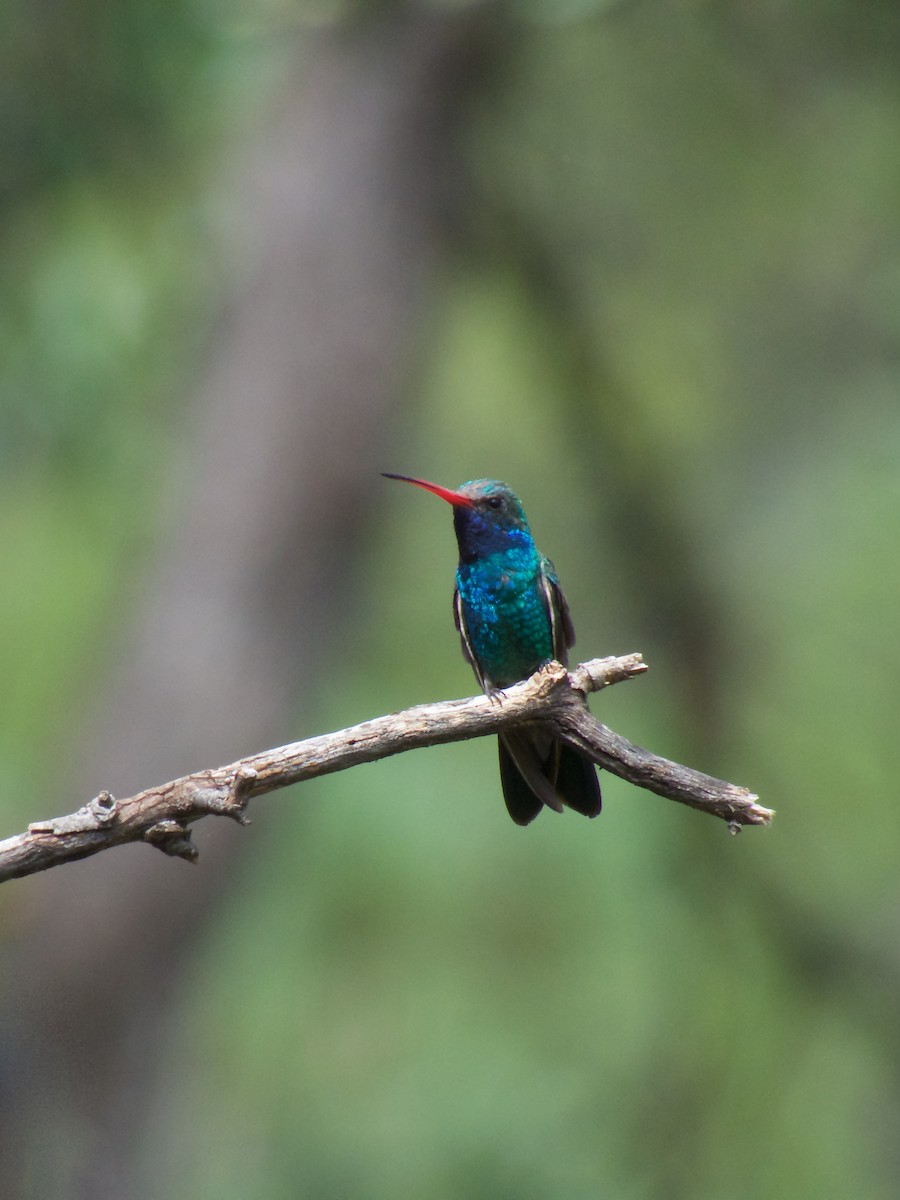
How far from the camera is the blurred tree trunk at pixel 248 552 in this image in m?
5.80

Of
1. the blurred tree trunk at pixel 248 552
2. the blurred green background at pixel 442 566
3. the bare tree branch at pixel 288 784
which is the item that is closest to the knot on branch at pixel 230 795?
the bare tree branch at pixel 288 784

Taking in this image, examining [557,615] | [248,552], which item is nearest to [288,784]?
[557,615]

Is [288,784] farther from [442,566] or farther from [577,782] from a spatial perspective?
[442,566]

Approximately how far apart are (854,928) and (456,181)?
410 centimetres

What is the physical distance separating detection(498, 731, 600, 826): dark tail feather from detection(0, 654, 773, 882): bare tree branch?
0.90 meters

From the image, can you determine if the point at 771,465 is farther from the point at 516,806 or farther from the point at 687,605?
the point at 516,806

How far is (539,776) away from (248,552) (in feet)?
10.1

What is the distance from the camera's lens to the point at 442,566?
28.6ft

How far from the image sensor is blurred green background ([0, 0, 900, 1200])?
5801 millimetres

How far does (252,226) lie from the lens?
6676 mm

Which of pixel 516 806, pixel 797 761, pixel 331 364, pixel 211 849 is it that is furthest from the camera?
pixel 797 761

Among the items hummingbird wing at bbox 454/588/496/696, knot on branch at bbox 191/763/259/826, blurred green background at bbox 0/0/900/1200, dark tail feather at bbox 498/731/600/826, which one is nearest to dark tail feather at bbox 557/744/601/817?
dark tail feather at bbox 498/731/600/826

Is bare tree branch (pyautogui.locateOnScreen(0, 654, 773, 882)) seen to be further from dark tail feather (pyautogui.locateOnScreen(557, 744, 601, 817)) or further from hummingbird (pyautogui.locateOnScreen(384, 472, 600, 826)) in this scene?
hummingbird (pyautogui.locateOnScreen(384, 472, 600, 826))

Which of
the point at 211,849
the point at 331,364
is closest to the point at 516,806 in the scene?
the point at 211,849
